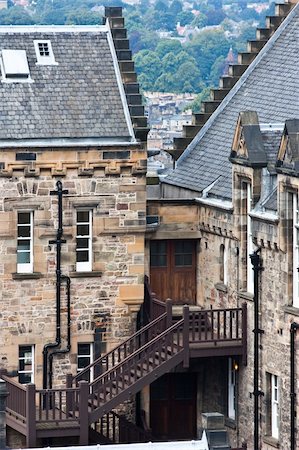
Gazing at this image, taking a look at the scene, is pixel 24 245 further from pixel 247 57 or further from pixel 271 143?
pixel 247 57

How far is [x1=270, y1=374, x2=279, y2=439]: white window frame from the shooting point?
57438mm

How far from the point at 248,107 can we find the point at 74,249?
279 inches

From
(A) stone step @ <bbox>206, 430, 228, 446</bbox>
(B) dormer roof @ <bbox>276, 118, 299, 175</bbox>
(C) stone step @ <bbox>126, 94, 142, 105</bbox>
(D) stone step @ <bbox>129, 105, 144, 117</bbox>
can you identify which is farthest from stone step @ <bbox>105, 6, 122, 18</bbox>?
(A) stone step @ <bbox>206, 430, 228, 446</bbox>

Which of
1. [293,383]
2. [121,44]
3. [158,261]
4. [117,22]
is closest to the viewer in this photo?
[293,383]

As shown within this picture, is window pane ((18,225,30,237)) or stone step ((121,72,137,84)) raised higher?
stone step ((121,72,137,84))

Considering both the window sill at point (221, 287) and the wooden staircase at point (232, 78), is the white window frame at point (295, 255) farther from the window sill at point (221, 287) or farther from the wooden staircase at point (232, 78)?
the wooden staircase at point (232, 78)

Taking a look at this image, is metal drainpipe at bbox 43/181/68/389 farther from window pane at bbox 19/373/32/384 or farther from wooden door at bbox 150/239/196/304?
wooden door at bbox 150/239/196/304

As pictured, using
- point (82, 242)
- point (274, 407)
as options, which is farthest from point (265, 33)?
point (274, 407)

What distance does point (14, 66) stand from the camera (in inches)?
2371

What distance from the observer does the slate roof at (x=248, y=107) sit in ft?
201

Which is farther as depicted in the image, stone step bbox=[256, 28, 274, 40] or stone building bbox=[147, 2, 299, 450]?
stone step bbox=[256, 28, 274, 40]

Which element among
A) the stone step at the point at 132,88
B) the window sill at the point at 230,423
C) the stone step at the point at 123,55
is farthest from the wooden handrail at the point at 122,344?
the stone step at the point at 123,55

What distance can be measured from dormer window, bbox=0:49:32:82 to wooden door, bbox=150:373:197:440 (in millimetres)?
9058

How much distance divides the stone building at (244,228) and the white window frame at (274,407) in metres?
0.04
